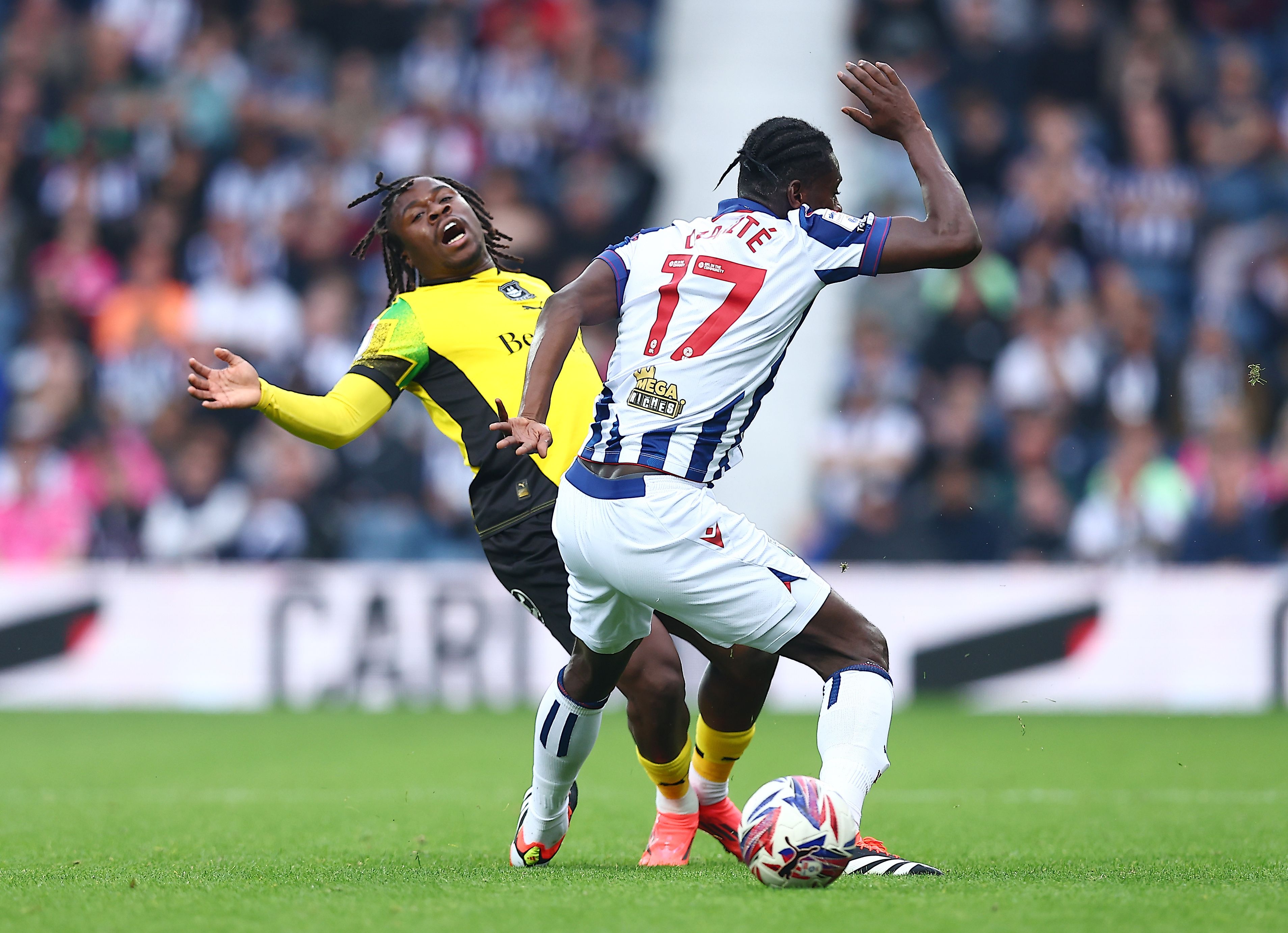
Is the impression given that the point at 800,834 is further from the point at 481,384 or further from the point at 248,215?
the point at 248,215

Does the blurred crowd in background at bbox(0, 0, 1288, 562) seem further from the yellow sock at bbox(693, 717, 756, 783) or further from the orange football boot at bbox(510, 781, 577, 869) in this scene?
the orange football boot at bbox(510, 781, 577, 869)

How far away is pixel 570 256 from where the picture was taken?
13617 mm

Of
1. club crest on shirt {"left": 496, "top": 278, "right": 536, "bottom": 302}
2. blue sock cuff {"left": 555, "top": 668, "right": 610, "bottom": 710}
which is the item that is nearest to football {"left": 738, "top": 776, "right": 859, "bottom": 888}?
blue sock cuff {"left": 555, "top": 668, "right": 610, "bottom": 710}

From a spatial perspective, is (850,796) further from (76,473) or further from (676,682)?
(76,473)

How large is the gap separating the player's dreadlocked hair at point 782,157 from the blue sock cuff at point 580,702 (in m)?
1.60

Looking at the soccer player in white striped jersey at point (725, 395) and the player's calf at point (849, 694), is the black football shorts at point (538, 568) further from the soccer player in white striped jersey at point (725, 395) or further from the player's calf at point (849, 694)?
the player's calf at point (849, 694)

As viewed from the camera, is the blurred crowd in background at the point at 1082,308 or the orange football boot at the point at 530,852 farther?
the blurred crowd in background at the point at 1082,308

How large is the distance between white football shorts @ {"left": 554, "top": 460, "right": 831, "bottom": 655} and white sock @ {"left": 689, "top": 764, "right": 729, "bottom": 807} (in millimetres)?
1117

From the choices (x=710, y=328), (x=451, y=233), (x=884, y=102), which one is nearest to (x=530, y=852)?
(x=710, y=328)

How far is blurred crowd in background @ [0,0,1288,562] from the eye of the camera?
11828 millimetres

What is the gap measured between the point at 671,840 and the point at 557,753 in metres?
0.49

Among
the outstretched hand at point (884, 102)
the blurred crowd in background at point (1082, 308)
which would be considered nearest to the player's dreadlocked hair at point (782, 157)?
the outstretched hand at point (884, 102)

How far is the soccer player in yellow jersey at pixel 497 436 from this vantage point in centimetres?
503

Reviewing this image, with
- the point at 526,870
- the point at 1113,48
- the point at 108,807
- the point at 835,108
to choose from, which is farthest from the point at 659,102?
Result: the point at 526,870
